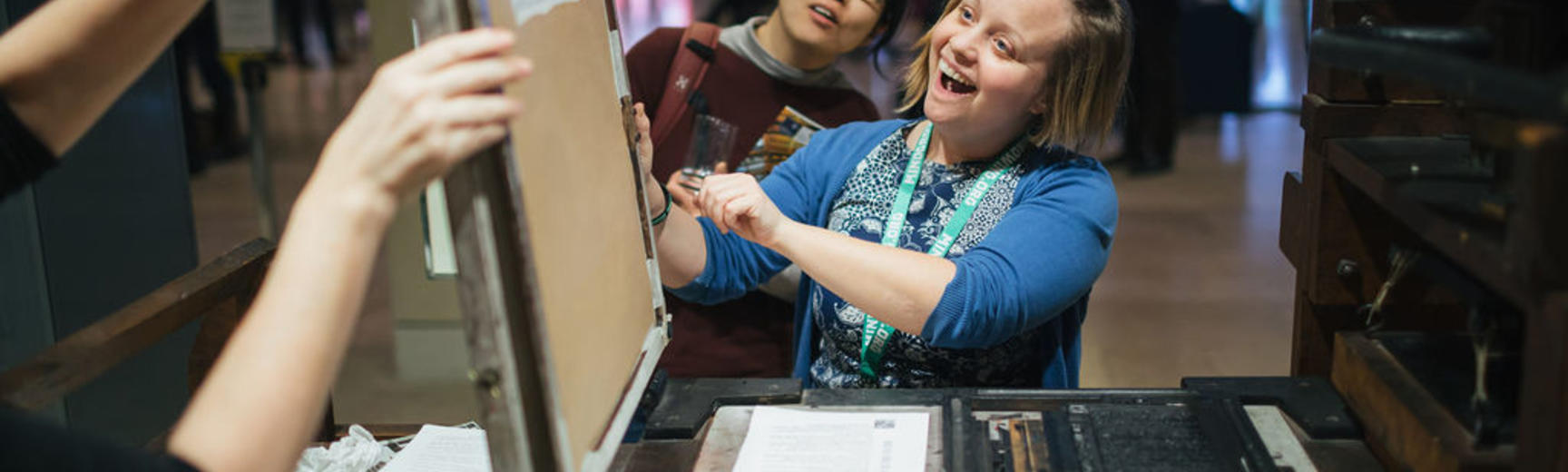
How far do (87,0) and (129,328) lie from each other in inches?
15.1

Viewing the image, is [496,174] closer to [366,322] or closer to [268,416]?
[268,416]

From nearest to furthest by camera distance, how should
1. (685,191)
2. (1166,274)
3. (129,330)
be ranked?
(129,330) → (685,191) → (1166,274)

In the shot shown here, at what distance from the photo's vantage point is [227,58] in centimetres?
398

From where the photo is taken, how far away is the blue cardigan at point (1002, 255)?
156 cm

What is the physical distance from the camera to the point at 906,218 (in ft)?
5.82

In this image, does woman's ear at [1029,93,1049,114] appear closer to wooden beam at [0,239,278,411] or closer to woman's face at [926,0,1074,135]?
woman's face at [926,0,1074,135]

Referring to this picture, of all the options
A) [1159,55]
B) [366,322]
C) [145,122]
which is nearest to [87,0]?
[145,122]

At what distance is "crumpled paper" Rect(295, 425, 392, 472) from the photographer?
158cm

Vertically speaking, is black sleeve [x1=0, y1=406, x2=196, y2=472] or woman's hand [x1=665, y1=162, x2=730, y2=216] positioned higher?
black sleeve [x1=0, y1=406, x2=196, y2=472]

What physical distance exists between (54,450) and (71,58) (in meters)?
0.52

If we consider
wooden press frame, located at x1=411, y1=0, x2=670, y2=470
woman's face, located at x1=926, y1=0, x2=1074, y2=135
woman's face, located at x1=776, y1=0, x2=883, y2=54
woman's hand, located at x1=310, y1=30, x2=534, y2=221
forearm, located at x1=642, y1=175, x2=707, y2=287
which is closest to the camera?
woman's hand, located at x1=310, y1=30, x2=534, y2=221

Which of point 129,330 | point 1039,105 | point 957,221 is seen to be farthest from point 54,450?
point 1039,105

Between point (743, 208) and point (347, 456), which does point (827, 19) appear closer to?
point (743, 208)

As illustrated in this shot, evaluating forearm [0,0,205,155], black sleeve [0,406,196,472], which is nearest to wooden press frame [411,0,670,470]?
black sleeve [0,406,196,472]
